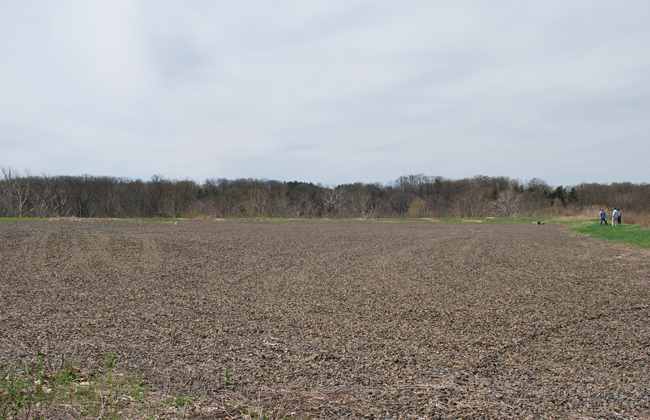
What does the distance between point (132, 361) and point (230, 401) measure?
138cm

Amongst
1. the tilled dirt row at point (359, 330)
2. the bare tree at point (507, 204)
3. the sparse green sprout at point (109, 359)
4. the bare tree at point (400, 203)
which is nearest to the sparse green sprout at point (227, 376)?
the tilled dirt row at point (359, 330)

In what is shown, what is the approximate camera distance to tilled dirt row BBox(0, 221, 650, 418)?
126 inches

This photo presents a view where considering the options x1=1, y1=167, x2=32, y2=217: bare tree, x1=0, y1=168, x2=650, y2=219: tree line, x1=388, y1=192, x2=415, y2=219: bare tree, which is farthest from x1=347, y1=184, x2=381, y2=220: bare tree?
x1=1, y1=167, x2=32, y2=217: bare tree

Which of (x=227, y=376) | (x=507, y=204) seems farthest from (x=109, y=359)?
(x=507, y=204)

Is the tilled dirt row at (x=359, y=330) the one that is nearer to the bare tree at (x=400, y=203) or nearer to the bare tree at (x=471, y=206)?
the bare tree at (x=471, y=206)

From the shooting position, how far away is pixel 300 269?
9.29m

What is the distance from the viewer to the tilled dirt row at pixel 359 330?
3.20 m

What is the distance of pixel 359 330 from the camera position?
4.90 metres

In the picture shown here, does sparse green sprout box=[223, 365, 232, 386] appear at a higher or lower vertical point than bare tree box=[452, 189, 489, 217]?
lower

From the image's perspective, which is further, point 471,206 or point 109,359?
point 471,206

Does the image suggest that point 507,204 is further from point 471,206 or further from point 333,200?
point 333,200

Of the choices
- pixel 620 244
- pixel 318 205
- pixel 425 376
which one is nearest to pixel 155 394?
pixel 425 376

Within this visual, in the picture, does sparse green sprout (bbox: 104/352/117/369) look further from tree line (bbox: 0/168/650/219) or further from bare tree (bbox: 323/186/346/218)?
bare tree (bbox: 323/186/346/218)

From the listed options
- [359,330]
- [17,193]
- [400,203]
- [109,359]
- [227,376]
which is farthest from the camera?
[400,203]
